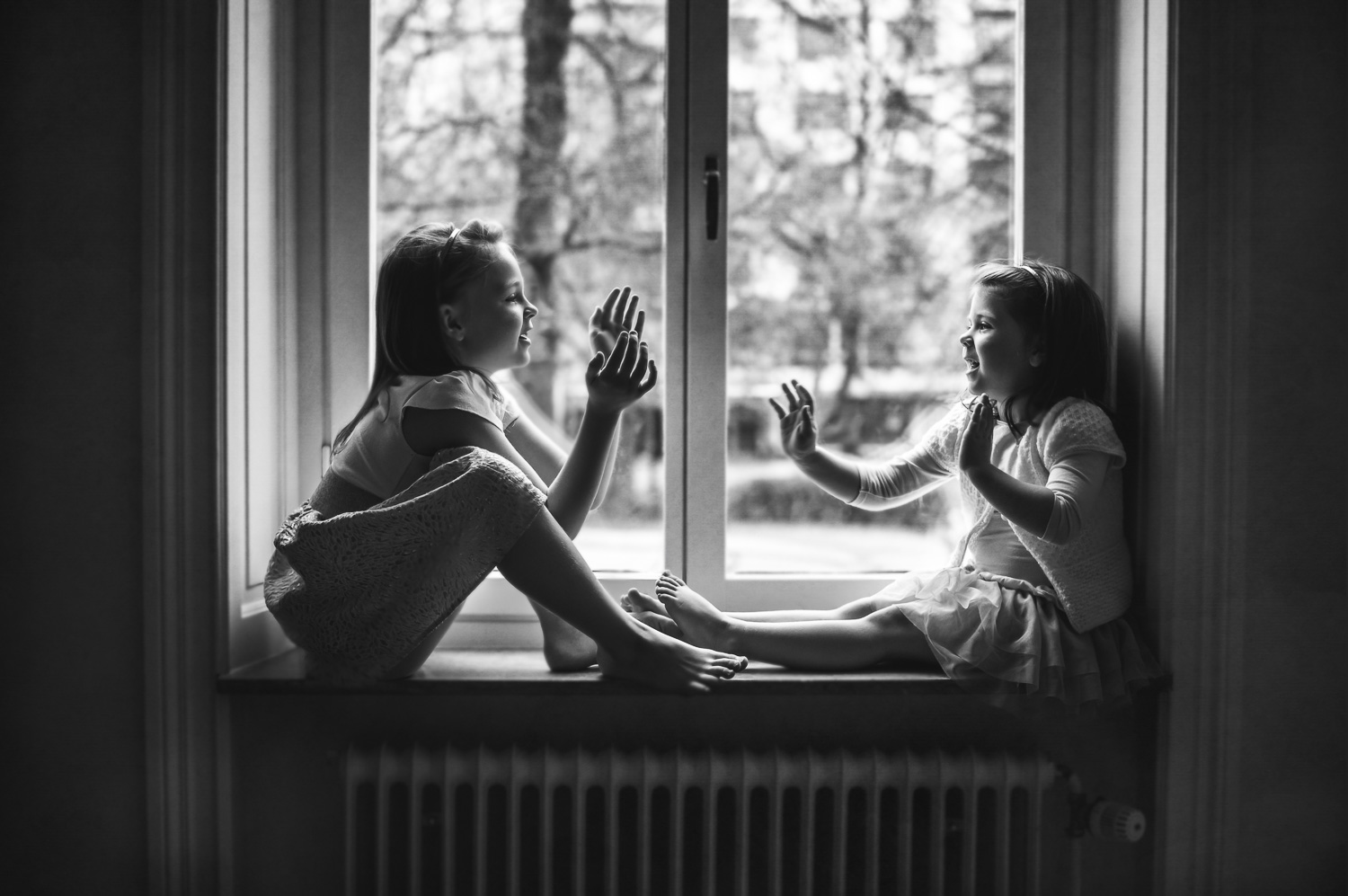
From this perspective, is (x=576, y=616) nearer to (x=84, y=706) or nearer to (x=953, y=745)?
(x=953, y=745)

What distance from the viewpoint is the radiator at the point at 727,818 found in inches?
50.0

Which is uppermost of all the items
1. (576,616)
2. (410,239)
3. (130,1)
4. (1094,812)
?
(130,1)

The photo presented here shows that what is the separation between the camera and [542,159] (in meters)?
1.55

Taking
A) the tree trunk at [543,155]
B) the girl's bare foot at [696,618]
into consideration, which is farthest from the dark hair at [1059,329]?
the tree trunk at [543,155]

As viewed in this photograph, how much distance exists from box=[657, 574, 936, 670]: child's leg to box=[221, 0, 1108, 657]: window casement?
0.19 metres

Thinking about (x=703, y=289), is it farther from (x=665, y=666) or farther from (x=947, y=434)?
(x=665, y=666)

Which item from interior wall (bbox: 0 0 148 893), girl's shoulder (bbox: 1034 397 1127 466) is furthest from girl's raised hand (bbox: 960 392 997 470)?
interior wall (bbox: 0 0 148 893)

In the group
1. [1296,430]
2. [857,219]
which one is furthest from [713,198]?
[1296,430]

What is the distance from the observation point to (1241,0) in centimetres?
125

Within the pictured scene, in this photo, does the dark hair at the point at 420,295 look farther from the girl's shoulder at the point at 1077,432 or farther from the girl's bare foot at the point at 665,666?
the girl's shoulder at the point at 1077,432

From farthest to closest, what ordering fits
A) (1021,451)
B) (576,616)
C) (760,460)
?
(760,460) < (1021,451) < (576,616)

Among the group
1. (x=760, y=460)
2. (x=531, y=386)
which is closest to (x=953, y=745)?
(x=760, y=460)

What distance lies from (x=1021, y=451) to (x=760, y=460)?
42cm

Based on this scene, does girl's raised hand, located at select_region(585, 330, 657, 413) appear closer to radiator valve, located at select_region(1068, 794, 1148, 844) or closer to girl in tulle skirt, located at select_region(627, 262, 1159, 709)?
girl in tulle skirt, located at select_region(627, 262, 1159, 709)
